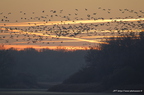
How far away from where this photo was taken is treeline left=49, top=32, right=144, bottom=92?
83312 millimetres

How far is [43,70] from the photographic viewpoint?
17388cm

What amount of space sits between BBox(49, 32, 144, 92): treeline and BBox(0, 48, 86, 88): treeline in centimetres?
2447

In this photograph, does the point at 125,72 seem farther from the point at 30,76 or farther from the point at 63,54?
the point at 63,54

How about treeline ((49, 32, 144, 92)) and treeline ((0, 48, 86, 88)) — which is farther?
treeline ((0, 48, 86, 88))

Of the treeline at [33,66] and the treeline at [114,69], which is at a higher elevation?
the treeline at [114,69]

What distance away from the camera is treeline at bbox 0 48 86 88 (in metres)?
125

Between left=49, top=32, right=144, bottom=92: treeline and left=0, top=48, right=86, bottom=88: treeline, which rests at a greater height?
left=49, top=32, right=144, bottom=92: treeline

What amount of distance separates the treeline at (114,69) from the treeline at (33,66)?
24.5m

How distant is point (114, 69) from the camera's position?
92875 mm

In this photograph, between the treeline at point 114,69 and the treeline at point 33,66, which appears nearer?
the treeline at point 114,69

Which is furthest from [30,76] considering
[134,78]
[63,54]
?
[63,54]

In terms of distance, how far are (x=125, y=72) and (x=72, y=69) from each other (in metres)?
93.6

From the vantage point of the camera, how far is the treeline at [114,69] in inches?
3280

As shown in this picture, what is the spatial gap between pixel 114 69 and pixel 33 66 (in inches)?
3232
